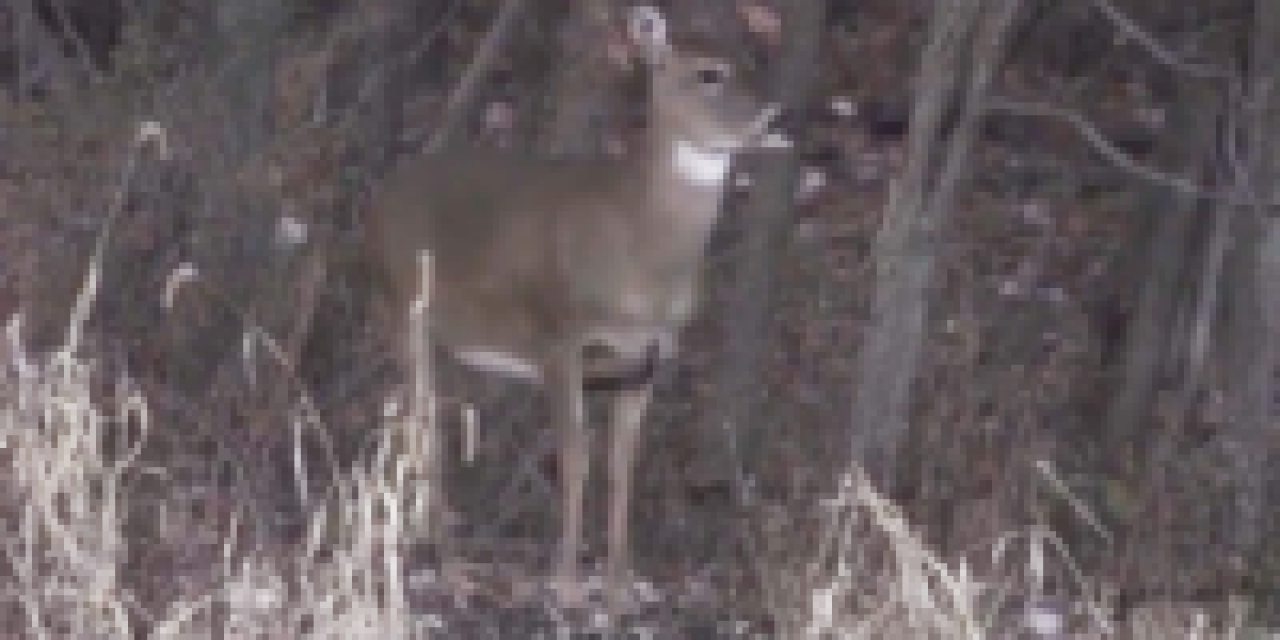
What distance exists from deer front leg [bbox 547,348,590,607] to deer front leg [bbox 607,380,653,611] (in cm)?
10

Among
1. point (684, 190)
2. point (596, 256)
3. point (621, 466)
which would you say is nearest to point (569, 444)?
point (621, 466)

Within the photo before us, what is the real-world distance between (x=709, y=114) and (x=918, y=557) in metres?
1.89

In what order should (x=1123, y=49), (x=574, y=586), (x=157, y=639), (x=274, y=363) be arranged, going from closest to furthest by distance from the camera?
(x=157, y=639)
(x=574, y=586)
(x=274, y=363)
(x=1123, y=49)

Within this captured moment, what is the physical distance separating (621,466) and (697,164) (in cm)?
93

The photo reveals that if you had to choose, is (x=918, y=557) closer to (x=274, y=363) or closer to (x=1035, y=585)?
(x=1035, y=585)

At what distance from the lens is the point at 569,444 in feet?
24.1

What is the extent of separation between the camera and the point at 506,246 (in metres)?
7.55

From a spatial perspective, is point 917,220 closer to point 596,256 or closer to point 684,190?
point 684,190

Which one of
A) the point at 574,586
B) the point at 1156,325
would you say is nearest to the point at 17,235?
the point at 574,586

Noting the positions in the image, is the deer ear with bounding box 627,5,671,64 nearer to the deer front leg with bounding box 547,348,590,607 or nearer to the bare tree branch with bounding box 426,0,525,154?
the deer front leg with bounding box 547,348,590,607

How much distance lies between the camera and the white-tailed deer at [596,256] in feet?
Answer: 23.5

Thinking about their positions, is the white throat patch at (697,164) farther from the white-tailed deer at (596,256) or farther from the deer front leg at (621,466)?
the deer front leg at (621,466)

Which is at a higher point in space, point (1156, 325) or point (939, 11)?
point (939, 11)

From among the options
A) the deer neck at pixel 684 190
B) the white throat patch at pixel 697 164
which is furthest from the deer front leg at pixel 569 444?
the white throat patch at pixel 697 164
